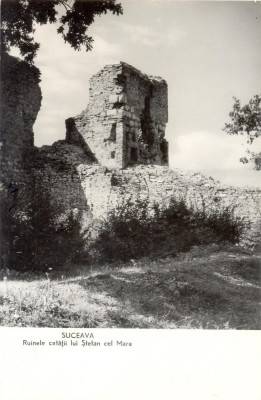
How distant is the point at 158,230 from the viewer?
11766 millimetres

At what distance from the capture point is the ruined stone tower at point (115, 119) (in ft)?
48.1

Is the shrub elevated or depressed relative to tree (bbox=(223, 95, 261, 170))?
depressed

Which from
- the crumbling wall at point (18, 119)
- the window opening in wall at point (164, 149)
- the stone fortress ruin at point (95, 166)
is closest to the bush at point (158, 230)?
the stone fortress ruin at point (95, 166)

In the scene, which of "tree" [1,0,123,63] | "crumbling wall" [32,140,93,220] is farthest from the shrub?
"tree" [1,0,123,63]

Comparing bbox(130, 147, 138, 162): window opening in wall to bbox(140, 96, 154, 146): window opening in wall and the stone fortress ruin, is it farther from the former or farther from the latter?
bbox(140, 96, 154, 146): window opening in wall

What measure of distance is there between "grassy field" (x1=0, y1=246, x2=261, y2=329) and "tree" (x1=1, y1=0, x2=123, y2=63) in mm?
4531

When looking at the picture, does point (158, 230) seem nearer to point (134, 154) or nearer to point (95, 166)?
point (95, 166)

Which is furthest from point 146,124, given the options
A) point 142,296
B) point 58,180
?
point 142,296

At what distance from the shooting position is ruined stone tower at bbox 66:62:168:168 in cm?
1465

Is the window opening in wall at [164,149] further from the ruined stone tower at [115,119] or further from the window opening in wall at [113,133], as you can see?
the window opening in wall at [113,133]
